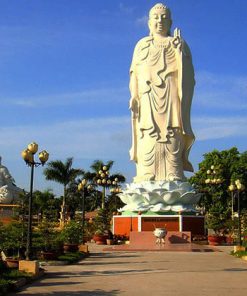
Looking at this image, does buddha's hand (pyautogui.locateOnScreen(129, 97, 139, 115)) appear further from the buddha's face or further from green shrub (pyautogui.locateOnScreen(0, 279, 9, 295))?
green shrub (pyautogui.locateOnScreen(0, 279, 9, 295))

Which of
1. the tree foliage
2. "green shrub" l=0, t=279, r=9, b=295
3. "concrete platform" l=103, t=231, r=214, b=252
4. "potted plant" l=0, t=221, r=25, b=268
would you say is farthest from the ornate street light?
"green shrub" l=0, t=279, r=9, b=295

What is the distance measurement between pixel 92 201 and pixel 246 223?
34.7 metres

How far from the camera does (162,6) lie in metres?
33.8

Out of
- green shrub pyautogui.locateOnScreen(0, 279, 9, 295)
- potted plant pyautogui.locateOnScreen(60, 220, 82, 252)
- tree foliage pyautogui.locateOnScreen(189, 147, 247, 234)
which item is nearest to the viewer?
green shrub pyautogui.locateOnScreen(0, 279, 9, 295)

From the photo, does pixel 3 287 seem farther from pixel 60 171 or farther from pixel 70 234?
pixel 60 171

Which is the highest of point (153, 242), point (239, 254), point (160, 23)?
point (160, 23)

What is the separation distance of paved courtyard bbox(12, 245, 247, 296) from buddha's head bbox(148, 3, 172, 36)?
2027 centimetres

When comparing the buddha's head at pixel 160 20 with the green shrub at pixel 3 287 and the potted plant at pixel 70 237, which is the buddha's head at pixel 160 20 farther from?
the green shrub at pixel 3 287

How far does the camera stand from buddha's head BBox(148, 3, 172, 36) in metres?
33.2

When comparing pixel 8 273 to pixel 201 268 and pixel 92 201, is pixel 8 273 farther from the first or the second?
pixel 92 201

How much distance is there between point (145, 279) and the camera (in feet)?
37.9

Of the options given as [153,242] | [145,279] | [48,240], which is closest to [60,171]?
[153,242]

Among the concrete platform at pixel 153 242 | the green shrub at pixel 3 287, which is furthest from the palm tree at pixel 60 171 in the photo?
the green shrub at pixel 3 287

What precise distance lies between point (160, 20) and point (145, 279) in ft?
79.6
